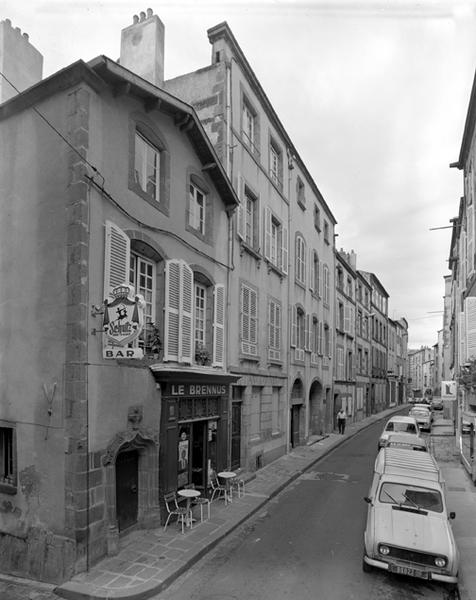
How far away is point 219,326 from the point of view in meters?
14.0

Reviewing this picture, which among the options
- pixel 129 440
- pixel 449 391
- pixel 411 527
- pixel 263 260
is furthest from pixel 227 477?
pixel 449 391

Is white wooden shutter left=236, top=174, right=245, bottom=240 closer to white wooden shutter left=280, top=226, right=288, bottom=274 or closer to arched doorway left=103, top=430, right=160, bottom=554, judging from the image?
white wooden shutter left=280, top=226, right=288, bottom=274

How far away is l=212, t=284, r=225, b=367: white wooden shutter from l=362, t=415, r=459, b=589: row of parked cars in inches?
212

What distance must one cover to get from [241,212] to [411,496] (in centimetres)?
1037

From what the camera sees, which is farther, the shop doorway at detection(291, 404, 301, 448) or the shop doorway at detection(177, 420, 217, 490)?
the shop doorway at detection(291, 404, 301, 448)

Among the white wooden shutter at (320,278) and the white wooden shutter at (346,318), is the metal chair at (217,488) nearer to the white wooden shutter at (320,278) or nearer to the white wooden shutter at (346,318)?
the white wooden shutter at (320,278)

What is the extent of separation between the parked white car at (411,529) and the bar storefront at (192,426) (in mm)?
4515

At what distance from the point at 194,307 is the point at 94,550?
6.05 metres

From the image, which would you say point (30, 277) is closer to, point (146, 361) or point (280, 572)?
point (146, 361)

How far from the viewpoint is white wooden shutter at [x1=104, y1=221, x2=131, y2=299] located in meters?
9.20

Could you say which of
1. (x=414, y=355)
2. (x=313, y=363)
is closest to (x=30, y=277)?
(x=313, y=363)

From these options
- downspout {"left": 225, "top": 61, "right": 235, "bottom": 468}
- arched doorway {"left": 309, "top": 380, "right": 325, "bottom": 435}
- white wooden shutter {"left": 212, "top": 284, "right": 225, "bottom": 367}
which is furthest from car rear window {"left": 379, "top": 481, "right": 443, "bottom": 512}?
arched doorway {"left": 309, "top": 380, "right": 325, "bottom": 435}

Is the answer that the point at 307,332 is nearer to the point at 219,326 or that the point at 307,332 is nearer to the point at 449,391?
the point at 449,391

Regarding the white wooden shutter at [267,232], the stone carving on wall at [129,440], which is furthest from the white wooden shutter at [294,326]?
the stone carving on wall at [129,440]
